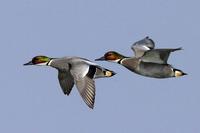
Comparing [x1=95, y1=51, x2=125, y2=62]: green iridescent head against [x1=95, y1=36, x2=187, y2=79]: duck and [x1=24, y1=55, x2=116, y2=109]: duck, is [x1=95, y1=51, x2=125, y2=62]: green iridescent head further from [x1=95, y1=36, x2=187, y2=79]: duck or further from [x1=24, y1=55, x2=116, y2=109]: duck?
[x1=24, y1=55, x2=116, y2=109]: duck

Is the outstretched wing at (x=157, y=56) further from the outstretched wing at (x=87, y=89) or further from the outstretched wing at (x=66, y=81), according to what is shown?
the outstretched wing at (x=66, y=81)

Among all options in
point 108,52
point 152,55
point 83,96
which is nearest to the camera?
point 83,96

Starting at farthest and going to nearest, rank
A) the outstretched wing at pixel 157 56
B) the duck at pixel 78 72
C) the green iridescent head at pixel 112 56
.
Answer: the green iridescent head at pixel 112 56, the outstretched wing at pixel 157 56, the duck at pixel 78 72

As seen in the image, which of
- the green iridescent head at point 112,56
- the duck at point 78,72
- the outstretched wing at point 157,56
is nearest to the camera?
the duck at point 78,72

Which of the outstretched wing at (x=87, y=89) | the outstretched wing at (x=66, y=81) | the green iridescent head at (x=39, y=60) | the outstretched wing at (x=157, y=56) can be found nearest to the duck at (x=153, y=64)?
the outstretched wing at (x=157, y=56)

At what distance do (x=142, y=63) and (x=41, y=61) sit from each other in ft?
9.34

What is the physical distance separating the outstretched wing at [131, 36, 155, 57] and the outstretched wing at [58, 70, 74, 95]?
179cm

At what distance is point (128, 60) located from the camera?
19.7m

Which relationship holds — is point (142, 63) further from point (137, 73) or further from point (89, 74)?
point (89, 74)

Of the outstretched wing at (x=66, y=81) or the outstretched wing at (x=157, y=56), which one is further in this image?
the outstretched wing at (x=66, y=81)

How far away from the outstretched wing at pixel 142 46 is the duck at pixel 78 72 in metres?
1.27

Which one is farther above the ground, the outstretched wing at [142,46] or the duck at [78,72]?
the outstretched wing at [142,46]

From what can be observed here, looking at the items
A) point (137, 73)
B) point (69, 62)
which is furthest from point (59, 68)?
point (137, 73)

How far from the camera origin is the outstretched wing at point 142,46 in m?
20.5
